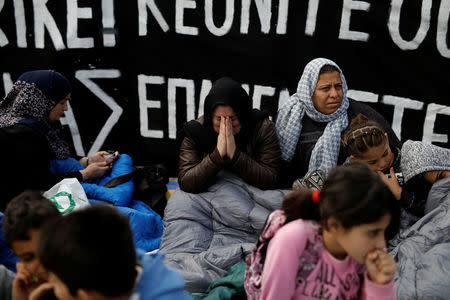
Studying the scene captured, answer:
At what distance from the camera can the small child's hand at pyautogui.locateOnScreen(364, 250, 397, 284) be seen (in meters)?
1.49

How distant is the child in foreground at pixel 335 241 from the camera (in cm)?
148

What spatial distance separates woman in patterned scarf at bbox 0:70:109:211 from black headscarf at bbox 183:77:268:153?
826 millimetres

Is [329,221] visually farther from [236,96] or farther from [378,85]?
[378,85]

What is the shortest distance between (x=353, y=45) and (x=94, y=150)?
Result: 7.95ft

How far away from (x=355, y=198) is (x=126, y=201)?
2.20 m

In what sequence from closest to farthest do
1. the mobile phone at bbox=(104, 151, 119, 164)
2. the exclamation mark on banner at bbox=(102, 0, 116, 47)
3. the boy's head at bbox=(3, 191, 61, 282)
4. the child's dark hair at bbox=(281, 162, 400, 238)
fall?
1. the child's dark hair at bbox=(281, 162, 400, 238)
2. the boy's head at bbox=(3, 191, 61, 282)
3. the mobile phone at bbox=(104, 151, 119, 164)
4. the exclamation mark on banner at bbox=(102, 0, 116, 47)

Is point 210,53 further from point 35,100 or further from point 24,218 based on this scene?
point 24,218

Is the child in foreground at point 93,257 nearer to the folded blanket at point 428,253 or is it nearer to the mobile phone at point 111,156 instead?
the folded blanket at point 428,253

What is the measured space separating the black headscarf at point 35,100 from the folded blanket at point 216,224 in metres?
1.06

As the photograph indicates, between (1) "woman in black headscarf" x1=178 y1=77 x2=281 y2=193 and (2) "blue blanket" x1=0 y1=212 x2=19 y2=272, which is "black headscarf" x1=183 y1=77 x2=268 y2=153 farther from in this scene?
(2) "blue blanket" x1=0 y1=212 x2=19 y2=272

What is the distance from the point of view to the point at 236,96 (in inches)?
122

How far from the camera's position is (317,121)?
334 cm

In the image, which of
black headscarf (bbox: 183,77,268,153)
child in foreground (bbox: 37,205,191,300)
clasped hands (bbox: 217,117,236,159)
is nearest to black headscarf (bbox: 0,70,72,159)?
black headscarf (bbox: 183,77,268,153)

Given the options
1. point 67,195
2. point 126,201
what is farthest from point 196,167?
point 67,195
